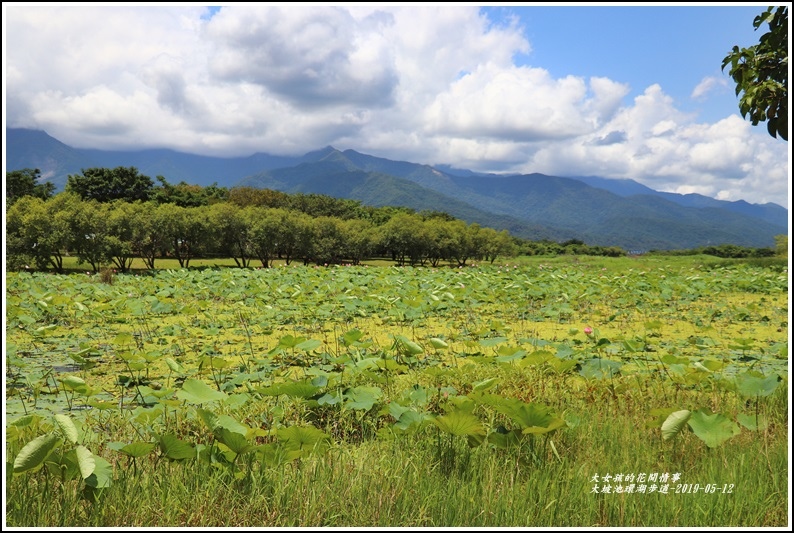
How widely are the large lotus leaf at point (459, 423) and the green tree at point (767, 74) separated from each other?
10.2 ft

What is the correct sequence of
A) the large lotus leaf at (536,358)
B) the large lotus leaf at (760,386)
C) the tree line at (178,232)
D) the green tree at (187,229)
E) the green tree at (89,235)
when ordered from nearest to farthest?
the large lotus leaf at (760,386), the large lotus leaf at (536,358), the tree line at (178,232), the green tree at (89,235), the green tree at (187,229)

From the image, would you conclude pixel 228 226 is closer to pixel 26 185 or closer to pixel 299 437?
pixel 26 185

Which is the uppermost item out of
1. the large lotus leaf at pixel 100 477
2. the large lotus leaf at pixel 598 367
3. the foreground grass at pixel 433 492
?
the large lotus leaf at pixel 598 367

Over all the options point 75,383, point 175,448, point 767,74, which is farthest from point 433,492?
point 767,74

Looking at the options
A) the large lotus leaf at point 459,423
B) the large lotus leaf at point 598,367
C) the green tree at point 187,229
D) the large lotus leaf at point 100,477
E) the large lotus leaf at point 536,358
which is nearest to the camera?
the large lotus leaf at point 100,477

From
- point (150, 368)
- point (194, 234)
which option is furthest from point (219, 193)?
point (150, 368)

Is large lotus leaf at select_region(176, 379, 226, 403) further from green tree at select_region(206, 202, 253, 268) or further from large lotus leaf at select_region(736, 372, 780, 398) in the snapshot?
green tree at select_region(206, 202, 253, 268)

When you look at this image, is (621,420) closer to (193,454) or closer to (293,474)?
(293,474)

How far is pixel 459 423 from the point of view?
7.70 feet

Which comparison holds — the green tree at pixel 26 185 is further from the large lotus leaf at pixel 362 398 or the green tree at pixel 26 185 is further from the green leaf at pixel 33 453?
the green leaf at pixel 33 453

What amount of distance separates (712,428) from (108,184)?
4148 cm

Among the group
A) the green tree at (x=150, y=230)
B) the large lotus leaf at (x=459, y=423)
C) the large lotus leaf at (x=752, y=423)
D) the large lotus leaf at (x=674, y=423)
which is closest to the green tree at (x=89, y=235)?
the green tree at (x=150, y=230)

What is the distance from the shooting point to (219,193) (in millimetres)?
49625

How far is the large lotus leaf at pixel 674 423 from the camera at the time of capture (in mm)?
2402
